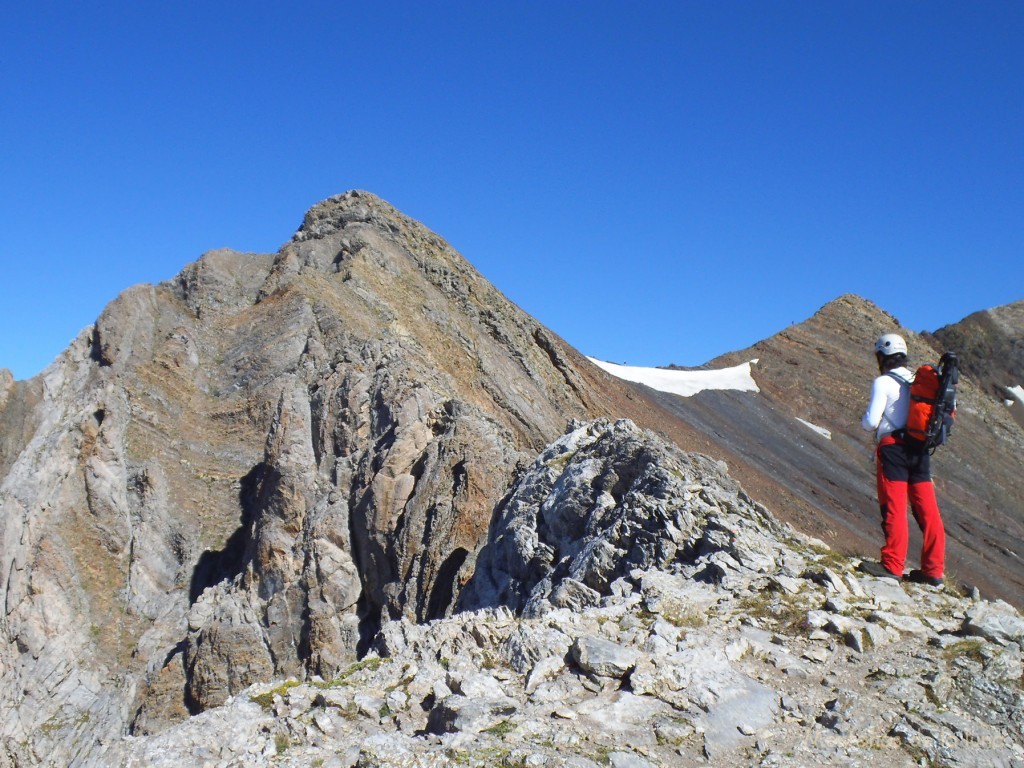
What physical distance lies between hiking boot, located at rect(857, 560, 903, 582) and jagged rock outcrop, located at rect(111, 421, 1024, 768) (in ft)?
0.48

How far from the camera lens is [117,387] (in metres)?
24.9

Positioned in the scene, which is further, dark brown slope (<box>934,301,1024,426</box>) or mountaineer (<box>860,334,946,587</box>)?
dark brown slope (<box>934,301,1024,426</box>)

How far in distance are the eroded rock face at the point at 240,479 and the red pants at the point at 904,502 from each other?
7.96m

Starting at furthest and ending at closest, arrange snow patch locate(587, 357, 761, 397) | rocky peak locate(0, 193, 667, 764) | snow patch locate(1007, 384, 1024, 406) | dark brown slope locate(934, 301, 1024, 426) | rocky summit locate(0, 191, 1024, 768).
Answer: dark brown slope locate(934, 301, 1024, 426), snow patch locate(1007, 384, 1024, 406), snow patch locate(587, 357, 761, 397), rocky peak locate(0, 193, 667, 764), rocky summit locate(0, 191, 1024, 768)

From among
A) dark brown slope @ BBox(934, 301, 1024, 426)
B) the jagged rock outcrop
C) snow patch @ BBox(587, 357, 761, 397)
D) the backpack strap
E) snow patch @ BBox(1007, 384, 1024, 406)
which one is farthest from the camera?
dark brown slope @ BBox(934, 301, 1024, 426)

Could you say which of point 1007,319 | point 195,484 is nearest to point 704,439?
point 195,484

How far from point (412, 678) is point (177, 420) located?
2055cm

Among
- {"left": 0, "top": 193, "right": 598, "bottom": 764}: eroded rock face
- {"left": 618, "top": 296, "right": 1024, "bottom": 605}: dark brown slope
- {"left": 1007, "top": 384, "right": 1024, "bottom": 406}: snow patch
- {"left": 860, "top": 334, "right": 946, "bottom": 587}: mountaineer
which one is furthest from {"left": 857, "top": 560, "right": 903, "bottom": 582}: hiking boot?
{"left": 1007, "top": 384, "right": 1024, "bottom": 406}: snow patch

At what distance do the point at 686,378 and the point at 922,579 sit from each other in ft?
138

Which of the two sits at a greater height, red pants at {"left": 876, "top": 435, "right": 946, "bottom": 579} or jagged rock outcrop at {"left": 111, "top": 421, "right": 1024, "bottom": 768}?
red pants at {"left": 876, "top": 435, "right": 946, "bottom": 579}

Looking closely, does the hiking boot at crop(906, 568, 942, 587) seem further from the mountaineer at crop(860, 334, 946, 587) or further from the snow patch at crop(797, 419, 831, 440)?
the snow patch at crop(797, 419, 831, 440)

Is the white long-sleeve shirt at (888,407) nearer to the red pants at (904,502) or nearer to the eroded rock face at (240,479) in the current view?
the red pants at (904,502)

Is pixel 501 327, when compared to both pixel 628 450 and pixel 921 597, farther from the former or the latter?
pixel 921 597

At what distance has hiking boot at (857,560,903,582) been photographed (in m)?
8.59
